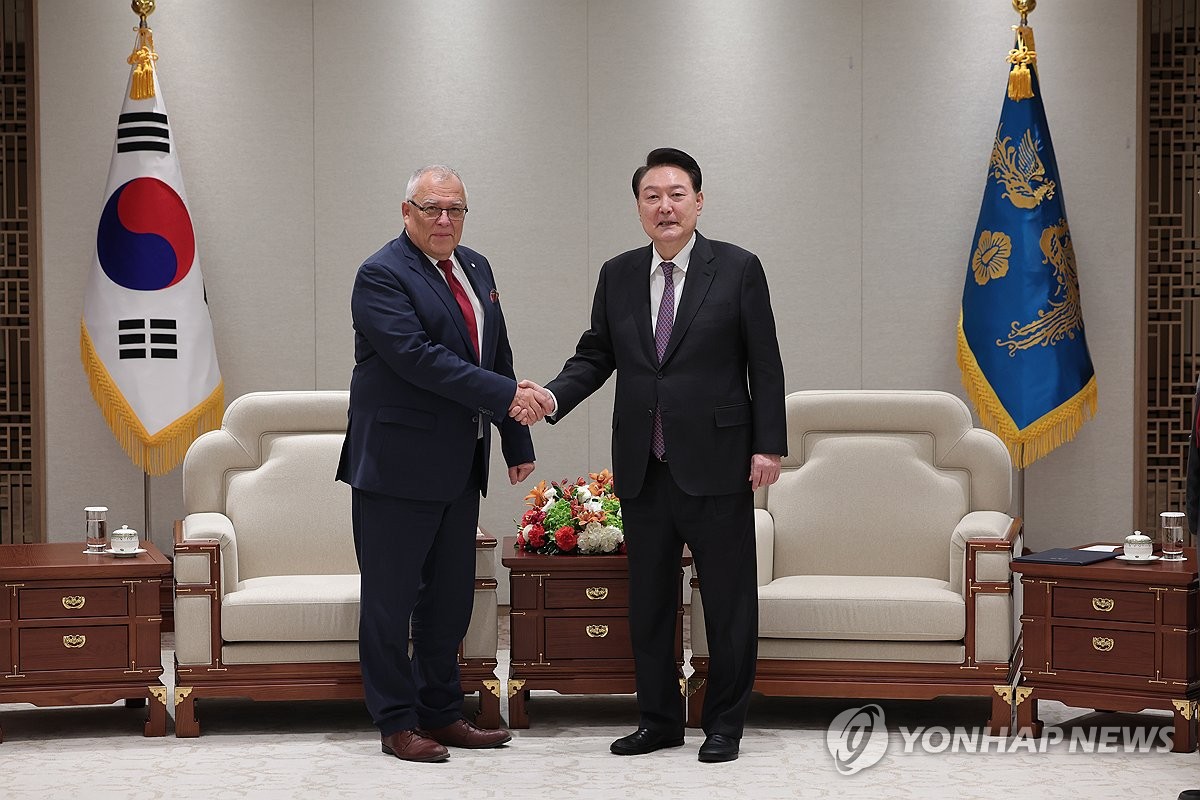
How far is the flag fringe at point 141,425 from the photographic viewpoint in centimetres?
577

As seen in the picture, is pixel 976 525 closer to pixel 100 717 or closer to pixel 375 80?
pixel 100 717

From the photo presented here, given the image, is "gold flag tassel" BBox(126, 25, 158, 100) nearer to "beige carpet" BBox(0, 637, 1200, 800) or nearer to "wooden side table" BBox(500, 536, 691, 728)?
"beige carpet" BBox(0, 637, 1200, 800)

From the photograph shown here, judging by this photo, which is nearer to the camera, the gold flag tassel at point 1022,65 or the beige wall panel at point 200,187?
the gold flag tassel at point 1022,65

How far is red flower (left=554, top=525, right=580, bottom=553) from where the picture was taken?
4430 millimetres

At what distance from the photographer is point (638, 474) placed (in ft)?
13.2

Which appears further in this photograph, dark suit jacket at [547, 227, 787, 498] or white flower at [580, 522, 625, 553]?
white flower at [580, 522, 625, 553]

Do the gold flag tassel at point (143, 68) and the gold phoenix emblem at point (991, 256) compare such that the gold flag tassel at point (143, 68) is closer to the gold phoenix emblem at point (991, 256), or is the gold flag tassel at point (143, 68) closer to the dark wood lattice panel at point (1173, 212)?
the gold phoenix emblem at point (991, 256)

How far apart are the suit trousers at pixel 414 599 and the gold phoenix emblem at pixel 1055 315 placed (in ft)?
8.90

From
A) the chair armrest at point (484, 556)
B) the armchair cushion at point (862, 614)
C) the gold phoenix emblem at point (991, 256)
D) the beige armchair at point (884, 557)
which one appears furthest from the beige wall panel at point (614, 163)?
the armchair cushion at point (862, 614)

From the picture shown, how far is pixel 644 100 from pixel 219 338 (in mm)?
2173

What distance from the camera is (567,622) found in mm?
4395

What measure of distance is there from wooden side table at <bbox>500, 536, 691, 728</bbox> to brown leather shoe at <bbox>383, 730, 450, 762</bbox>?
43 centimetres

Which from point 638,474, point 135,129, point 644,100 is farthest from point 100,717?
point 644,100

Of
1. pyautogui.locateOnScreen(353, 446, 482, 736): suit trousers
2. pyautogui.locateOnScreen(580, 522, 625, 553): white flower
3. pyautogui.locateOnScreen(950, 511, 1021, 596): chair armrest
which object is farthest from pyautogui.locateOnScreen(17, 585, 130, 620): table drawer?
pyautogui.locateOnScreen(950, 511, 1021, 596): chair armrest
